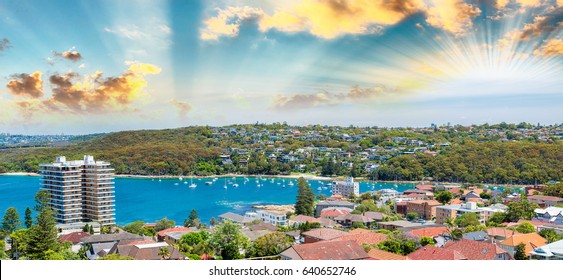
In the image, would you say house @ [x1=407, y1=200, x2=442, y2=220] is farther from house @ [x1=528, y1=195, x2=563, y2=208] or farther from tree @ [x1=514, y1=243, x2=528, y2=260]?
tree @ [x1=514, y1=243, x2=528, y2=260]

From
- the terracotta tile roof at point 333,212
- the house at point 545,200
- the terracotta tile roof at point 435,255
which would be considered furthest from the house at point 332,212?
the terracotta tile roof at point 435,255

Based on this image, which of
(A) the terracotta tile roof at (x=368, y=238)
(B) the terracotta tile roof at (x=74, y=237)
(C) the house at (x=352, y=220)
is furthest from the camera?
(C) the house at (x=352, y=220)

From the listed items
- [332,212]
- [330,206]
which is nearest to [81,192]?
[332,212]

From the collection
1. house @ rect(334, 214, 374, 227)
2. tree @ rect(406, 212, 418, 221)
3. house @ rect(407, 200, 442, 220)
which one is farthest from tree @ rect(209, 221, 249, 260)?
house @ rect(407, 200, 442, 220)

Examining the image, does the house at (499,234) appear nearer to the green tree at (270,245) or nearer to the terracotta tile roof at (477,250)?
the terracotta tile roof at (477,250)

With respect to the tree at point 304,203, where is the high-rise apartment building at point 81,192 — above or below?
above
